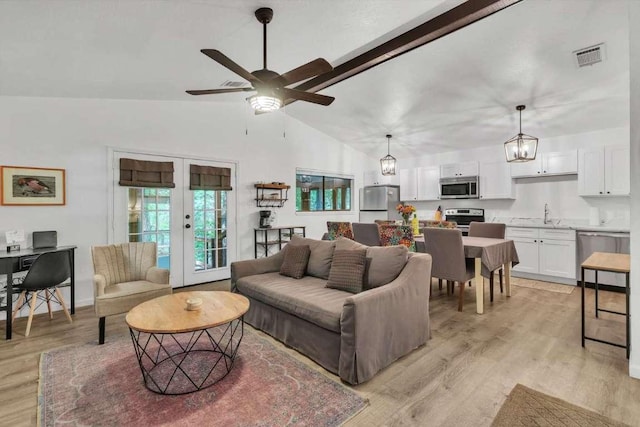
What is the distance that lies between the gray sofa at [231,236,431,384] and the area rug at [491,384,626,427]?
0.83 meters

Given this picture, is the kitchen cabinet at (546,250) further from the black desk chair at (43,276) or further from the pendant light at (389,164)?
the black desk chair at (43,276)

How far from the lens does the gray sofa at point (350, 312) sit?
6.98ft

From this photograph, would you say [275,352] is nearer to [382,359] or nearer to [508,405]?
[382,359]

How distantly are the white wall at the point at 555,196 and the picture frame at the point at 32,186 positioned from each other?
21.2 ft

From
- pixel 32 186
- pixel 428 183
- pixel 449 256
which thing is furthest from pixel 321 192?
pixel 32 186

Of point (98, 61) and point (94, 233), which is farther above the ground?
point (98, 61)

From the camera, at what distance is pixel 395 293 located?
94.0 inches

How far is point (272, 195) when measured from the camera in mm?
5742

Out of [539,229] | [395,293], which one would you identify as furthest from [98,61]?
[539,229]

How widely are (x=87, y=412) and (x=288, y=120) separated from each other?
5.18 m

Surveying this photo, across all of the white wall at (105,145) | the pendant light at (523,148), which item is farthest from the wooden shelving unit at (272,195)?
the pendant light at (523,148)

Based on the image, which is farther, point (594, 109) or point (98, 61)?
point (594, 109)

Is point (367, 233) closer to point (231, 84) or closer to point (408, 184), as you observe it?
point (231, 84)

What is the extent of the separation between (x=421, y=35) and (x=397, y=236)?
7.04ft
